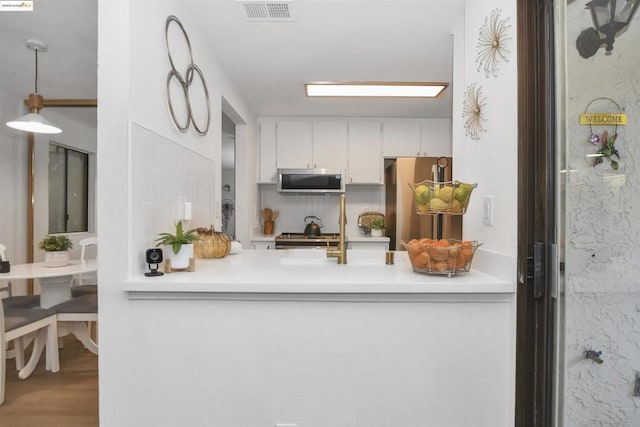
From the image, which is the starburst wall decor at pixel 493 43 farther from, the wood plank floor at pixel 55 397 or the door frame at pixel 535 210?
the wood plank floor at pixel 55 397

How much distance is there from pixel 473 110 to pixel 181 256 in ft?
4.94

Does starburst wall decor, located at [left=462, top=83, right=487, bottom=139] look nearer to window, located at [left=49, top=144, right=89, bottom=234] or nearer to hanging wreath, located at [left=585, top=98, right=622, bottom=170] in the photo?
hanging wreath, located at [left=585, top=98, right=622, bottom=170]

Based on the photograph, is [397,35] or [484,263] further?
[397,35]

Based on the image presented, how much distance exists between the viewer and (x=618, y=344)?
3.93ft

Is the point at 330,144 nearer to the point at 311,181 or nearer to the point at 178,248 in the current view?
the point at 311,181

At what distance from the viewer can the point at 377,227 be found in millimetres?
4145

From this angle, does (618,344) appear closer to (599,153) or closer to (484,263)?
(484,263)

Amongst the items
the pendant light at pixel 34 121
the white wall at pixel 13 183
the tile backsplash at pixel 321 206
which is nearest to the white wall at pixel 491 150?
the tile backsplash at pixel 321 206

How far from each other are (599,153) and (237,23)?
1.97 m

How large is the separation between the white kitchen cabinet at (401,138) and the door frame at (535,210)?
288cm

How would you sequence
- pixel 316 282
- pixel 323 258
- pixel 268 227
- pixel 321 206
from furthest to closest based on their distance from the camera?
1. pixel 321 206
2. pixel 268 227
3. pixel 323 258
4. pixel 316 282

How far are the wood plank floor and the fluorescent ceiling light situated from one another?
2400 millimetres

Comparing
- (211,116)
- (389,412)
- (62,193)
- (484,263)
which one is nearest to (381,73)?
(211,116)

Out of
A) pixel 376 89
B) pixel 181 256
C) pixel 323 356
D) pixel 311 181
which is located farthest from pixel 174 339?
pixel 311 181
